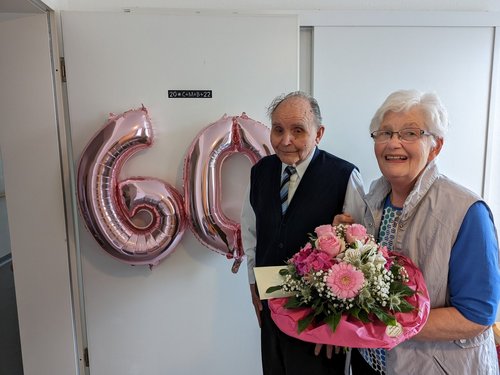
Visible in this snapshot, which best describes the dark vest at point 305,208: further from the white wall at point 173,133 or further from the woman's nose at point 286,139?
the white wall at point 173,133

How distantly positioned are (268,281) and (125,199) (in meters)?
0.78

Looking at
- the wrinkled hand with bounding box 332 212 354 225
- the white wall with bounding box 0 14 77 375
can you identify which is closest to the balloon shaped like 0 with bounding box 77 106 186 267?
the white wall with bounding box 0 14 77 375

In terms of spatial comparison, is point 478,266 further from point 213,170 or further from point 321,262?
point 213,170

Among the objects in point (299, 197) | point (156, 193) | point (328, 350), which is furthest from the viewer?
point (156, 193)

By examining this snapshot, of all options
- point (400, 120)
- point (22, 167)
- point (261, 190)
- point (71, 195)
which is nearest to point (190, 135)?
point (261, 190)

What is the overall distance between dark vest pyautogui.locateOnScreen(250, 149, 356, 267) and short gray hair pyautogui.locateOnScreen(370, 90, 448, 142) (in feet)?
0.95

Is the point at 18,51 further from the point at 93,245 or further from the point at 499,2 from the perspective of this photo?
the point at 499,2

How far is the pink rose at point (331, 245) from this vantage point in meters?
0.72

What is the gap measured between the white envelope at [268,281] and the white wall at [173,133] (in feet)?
2.00

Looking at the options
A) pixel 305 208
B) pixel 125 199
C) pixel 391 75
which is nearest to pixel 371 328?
pixel 305 208

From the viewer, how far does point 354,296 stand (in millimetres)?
665

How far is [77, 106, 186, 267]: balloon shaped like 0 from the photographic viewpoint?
126 centimetres

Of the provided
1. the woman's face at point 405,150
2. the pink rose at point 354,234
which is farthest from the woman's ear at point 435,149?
the pink rose at point 354,234

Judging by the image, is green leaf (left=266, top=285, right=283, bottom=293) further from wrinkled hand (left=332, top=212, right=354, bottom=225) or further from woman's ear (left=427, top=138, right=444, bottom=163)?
woman's ear (left=427, top=138, right=444, bottom=163)
